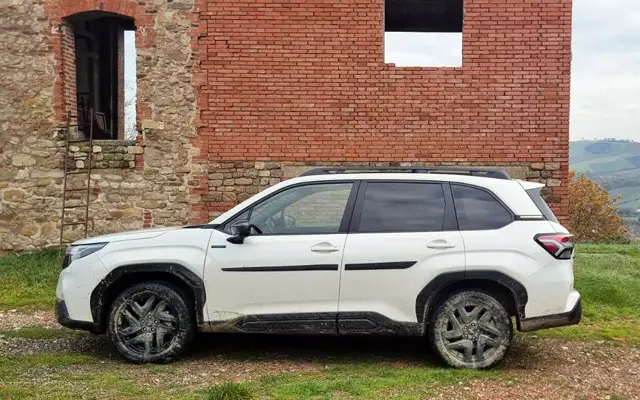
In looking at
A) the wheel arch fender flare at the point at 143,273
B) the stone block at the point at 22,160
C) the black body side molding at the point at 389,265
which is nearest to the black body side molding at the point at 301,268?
the black body side molding at the point at 389,265

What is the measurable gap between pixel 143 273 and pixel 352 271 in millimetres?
1960

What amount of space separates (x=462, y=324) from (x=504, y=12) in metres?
6.85

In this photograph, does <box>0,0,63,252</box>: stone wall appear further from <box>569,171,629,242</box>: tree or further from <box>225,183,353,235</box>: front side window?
<box>569,171,629,242</box>: tree

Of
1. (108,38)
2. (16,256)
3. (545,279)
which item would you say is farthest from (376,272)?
(108,38)

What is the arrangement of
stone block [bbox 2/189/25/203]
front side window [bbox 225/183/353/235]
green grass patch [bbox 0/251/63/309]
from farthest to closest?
stone block [bbox 2/189/25/203]
green grass patch [bbox 0/251/63/309]
front side window [bbox 225/183/353/235]

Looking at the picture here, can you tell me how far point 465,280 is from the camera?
18.5ft

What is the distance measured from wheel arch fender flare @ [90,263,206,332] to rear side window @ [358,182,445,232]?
1573mm

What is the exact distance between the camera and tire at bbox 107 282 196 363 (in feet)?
19.0

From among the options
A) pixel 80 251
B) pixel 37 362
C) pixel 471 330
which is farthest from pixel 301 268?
pixel 37 362

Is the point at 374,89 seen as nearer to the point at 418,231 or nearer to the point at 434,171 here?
the point at 434,171

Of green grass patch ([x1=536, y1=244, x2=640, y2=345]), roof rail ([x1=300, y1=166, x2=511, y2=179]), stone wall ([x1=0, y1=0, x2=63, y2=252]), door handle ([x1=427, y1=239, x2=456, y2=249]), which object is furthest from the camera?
stone wall ([x1=0, y1=0, x2=63, y2=252])

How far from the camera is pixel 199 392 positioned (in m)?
4.93

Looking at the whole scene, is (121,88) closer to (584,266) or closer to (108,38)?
(108,38)

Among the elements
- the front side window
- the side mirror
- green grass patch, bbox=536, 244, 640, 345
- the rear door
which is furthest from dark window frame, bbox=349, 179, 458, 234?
green grass patch, bbox=536, 244, 640, 345
